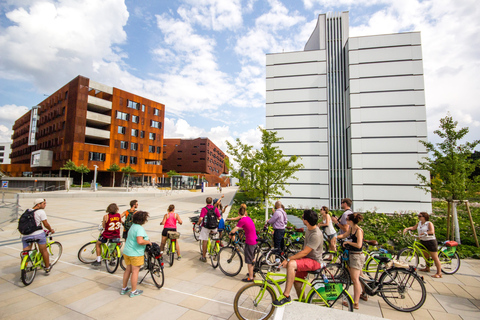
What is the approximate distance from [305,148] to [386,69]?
7.38 m

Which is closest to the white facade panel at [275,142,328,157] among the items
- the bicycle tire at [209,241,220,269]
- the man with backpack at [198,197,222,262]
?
the man with backpack at [198,197,222,262]

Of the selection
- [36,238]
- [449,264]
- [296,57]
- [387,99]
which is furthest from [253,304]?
[296,57]

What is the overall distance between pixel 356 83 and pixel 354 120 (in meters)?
2.56

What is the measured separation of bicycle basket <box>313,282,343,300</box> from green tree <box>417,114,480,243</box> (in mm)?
8134

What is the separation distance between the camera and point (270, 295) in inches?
146

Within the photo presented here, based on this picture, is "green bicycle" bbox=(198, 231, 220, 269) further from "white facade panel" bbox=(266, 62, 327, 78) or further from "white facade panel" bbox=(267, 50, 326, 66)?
"white facade panel" bbox=(267, 50, 326, 66)

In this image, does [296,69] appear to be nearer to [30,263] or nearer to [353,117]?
[353,117]

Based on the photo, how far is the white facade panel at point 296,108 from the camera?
15.8 meters

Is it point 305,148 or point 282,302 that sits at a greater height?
point 305,148

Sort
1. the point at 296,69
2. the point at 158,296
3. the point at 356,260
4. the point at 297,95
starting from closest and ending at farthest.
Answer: the point at 356,260 < the point at 158,296 < the point at 297,95 < the point at 296,69

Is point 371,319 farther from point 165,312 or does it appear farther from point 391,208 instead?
point 391,208

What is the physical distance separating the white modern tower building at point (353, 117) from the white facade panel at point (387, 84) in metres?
0.06

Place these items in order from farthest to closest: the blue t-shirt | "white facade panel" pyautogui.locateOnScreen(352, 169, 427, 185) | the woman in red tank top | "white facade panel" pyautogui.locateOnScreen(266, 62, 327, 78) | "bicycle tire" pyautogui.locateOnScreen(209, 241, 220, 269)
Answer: "white facade panel" pyautogui.locateOnScreen(266, 62, 327, 78), "white facade panel" pyautogui.locateOnScreen(352, 169, 427, 185), "bicycle tire" pyautogui.locateOnScreen(209, 241, 220, 269), the woman in red tank top, the blue t-shirt

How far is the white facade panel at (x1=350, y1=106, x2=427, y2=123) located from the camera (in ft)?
47.3
